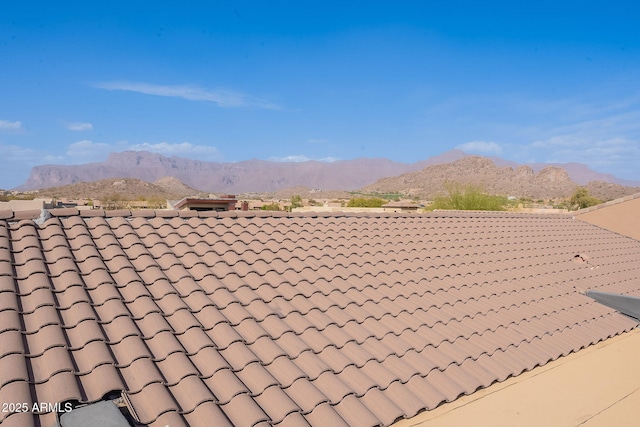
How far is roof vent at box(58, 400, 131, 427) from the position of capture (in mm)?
2471

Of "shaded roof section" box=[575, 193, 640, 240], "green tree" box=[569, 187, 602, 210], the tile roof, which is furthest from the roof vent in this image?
"green tree" box=[569, 187, 602, 210]

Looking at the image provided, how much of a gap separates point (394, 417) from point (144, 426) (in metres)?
2.07

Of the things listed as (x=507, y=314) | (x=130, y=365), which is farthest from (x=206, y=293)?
(x=507, y=314)

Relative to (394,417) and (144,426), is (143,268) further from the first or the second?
(394,417)

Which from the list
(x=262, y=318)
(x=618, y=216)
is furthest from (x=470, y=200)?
(x=262, y=318)

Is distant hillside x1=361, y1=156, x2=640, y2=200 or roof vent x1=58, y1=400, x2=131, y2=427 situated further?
distant hillside x1=361, y1=156, x2=640, y2=200

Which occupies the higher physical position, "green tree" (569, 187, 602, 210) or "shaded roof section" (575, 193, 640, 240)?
"shaded roof section" (575, 193, 640, 240)

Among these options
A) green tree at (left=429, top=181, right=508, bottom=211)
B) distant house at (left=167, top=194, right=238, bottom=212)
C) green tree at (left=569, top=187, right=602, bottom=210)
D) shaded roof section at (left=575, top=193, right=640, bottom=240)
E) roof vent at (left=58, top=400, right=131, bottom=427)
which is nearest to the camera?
roof vent at (left=58, top=400, right=131, bottom=427)

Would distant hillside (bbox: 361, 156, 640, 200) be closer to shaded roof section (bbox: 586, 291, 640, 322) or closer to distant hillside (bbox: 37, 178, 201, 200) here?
distant hillside (bbox: 37, 178, 201, 200)

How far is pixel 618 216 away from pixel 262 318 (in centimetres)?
1671

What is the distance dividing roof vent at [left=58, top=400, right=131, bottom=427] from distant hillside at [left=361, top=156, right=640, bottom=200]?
3302 inches

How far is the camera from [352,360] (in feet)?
14.1

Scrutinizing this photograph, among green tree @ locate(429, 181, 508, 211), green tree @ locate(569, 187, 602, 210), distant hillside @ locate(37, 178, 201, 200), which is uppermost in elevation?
distant hillside @ locate(37, 178, 201, 200)

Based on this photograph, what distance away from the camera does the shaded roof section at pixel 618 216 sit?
15727 mm
